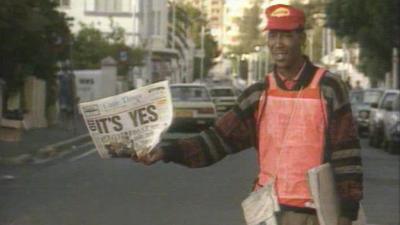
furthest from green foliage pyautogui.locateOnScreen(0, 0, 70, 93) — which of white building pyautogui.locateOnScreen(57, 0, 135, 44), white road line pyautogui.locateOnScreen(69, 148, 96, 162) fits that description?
white building pyautogui.locateOnScreen(57, 0, 135, 44)

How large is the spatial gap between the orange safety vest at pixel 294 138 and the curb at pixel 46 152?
17610mm

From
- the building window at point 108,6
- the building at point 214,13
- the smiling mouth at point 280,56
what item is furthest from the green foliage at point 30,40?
the building at point 214,13

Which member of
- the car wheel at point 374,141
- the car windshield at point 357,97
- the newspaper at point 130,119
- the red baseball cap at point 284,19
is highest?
the red baseball cap at point 284,19

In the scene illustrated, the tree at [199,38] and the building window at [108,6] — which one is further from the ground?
the building window at [108,6]

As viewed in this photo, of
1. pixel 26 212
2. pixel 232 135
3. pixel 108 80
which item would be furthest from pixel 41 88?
pixel 232 135

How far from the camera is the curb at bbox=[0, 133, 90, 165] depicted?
22.3m

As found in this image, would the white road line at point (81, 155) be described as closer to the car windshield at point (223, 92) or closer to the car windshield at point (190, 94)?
the car windshield at point (190, 94)

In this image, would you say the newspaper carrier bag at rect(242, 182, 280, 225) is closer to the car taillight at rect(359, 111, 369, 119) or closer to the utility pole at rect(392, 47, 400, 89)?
the car taillight at rect(359, 111, 369, 119)

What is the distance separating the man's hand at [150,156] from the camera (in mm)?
4910

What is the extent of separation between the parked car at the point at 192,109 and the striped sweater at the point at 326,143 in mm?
26657

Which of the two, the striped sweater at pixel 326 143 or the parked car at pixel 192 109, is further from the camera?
the parked car at pixel 192 109

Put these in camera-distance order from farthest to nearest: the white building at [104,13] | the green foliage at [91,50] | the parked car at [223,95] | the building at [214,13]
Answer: the building at [214,13]
the white building at [104,13]
the green foliage at [91,50]
the parked car at [223,95]

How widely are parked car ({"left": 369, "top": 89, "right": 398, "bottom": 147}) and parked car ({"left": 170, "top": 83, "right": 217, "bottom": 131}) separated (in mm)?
5088

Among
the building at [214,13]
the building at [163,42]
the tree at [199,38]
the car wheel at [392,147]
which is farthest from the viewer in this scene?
the tree at [199,38]
